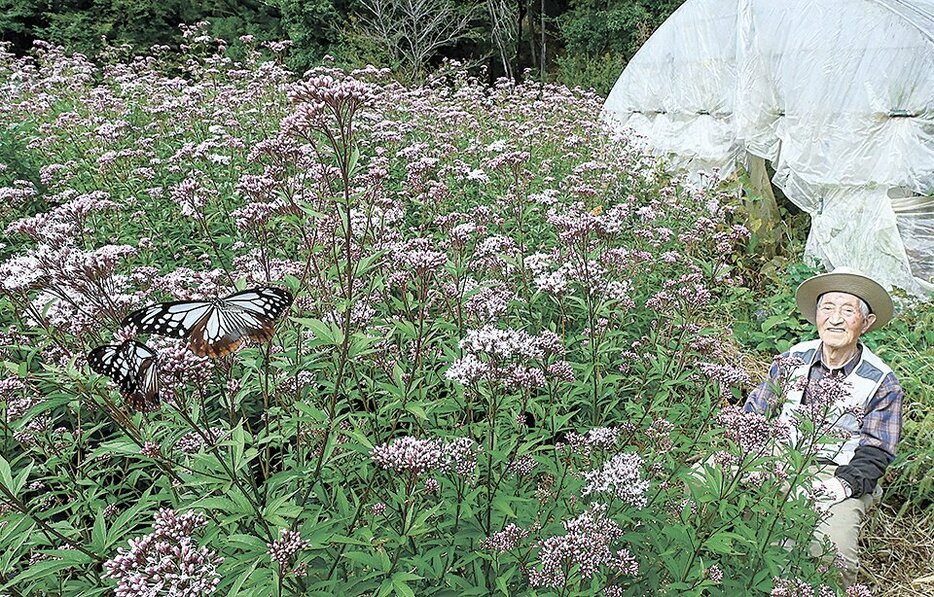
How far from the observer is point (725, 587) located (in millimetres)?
2678

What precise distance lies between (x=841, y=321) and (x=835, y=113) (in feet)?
17.3

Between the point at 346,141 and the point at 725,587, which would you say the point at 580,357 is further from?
the point at 346,141

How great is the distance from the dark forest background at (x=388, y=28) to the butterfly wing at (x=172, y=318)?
17341 millimetres

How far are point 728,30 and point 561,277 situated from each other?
335 inches

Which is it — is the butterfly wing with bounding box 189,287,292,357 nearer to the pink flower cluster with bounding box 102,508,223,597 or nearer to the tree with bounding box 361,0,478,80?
the pink flower cluster with bounding box 102,508,223,597

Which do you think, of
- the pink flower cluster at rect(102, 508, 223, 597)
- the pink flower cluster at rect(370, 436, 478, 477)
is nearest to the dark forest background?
the pink flower cluster at rect(370, 436, 478, 477)

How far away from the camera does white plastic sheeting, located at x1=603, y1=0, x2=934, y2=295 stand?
7.54 metres

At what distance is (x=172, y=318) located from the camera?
180 centimetres

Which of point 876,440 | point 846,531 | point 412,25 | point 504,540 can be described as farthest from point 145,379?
point 412,25

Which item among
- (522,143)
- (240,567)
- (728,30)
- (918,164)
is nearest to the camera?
→ (240,567)

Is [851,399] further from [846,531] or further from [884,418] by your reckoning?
[846,531]

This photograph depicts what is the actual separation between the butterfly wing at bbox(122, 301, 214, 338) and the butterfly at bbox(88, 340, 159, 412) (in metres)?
0.13

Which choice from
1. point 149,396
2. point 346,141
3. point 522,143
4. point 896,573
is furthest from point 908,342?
point 149,396

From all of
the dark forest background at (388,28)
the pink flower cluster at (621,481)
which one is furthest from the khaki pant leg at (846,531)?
the dark forest background at (388,28)
